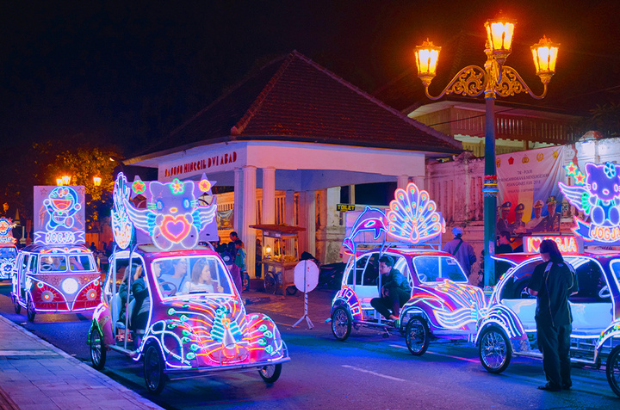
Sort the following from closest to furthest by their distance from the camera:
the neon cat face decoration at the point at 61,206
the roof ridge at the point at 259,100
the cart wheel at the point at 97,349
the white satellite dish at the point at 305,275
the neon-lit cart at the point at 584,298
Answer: the neon-lit cart at the point at 584,298, the cart wheel at the point at 97,349, the white satellite dish at the point at 305,275, the neon cat face decoration at the point at 61,206, the roof ridge at the point at 259,100

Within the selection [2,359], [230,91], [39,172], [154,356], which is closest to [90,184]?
[39,172]

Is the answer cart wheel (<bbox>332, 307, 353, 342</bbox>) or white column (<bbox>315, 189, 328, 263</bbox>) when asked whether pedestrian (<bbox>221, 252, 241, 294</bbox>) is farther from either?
white column (<bbox>315, 189, 328, 263</bbox>)

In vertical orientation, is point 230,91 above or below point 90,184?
above

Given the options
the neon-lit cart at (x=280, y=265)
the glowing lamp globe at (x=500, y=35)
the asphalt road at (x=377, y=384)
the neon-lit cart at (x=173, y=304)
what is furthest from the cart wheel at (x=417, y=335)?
the neon-lit cart at (x=280, y=265)

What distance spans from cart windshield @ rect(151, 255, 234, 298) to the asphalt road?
1275mm

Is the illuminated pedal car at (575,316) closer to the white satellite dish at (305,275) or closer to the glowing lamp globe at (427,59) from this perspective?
the glowing lamp globe at (427,59)

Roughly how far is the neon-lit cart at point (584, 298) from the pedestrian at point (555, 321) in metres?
0.42

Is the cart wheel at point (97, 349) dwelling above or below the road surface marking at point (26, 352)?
above

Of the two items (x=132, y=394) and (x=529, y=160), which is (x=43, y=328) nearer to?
(x=132, y=394)

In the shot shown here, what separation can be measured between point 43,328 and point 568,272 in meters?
11.8

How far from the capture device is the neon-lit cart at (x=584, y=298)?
9.20 metres

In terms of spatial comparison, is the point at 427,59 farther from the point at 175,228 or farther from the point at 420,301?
the point at 175,228

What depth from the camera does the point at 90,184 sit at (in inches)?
1730

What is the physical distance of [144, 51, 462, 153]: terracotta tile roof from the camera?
76.2 feet
